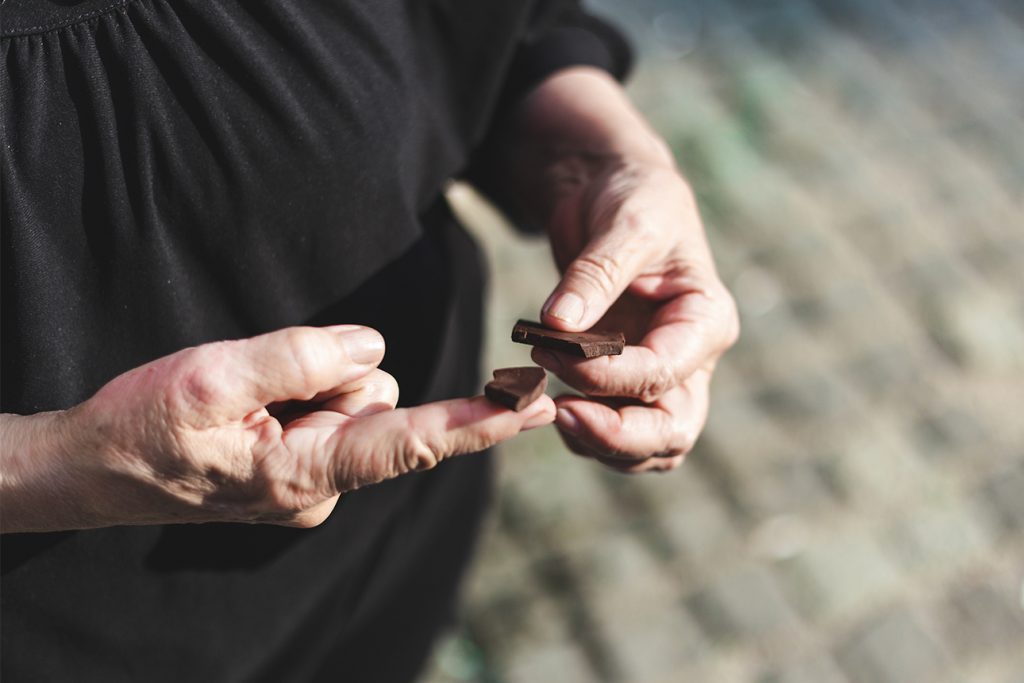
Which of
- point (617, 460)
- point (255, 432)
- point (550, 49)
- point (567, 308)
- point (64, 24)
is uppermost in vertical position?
point (64, 24)

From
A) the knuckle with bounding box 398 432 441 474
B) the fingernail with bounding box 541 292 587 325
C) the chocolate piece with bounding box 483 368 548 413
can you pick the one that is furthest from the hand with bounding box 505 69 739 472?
the knuckle with bounding box 398 432 441 474

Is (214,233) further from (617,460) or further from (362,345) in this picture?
(617,460)

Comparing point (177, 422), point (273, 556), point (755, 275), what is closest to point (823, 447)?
point (755, 275)

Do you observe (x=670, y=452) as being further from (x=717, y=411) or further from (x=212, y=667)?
(x=717, y=411)

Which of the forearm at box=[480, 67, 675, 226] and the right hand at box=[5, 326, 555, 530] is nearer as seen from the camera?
the right hand at box=[5, 326, 555, 530]

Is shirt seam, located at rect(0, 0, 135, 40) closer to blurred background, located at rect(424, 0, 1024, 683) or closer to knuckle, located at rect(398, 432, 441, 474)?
knuckle, located at rect(398, 432, 441, 474)

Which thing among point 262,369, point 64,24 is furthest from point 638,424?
point 64,24

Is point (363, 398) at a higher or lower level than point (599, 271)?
lower
